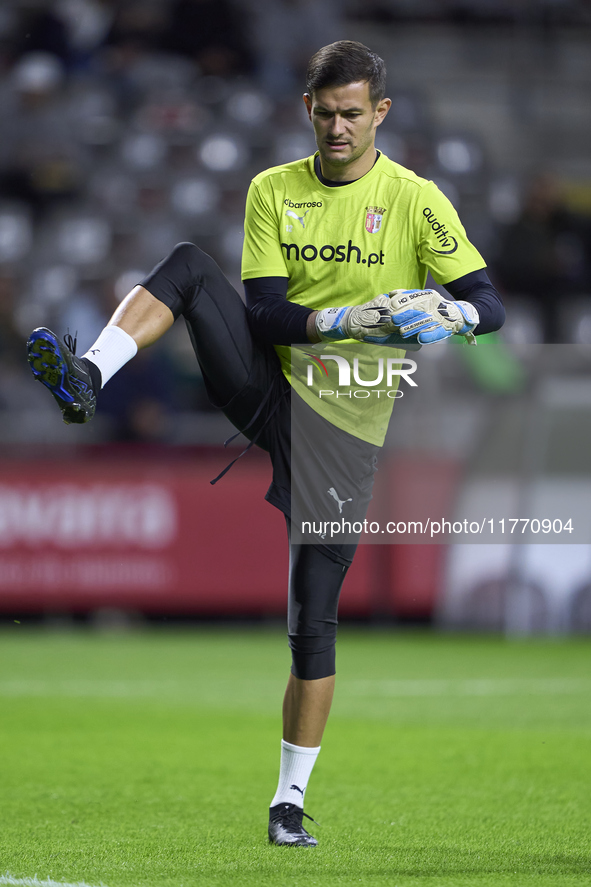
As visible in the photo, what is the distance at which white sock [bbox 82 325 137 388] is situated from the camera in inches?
141

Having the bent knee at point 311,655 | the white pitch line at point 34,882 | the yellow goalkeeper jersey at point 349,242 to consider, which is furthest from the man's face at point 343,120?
the white pitch line at point 34,882

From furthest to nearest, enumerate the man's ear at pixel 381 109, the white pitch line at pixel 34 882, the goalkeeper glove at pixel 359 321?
the man's ear at pixel 381 109
the goalkeeper glove at pixel 359 321
the white pitch line at pixel 34 882

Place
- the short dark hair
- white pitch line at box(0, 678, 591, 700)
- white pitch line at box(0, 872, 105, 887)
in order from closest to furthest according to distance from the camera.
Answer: white pitch line at box(0, 872, 105, 887), the short dark hair, white pitch line at box(0, 678, 591, 700)

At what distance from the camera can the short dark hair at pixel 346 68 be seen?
143 inches

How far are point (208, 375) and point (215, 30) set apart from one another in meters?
10.6

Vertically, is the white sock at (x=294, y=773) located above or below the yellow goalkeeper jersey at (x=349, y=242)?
below

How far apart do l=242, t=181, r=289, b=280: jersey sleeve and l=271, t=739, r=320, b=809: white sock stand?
1.49 meters

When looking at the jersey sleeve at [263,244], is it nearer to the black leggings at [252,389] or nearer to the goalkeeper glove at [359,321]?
the black leggings at [252,389]

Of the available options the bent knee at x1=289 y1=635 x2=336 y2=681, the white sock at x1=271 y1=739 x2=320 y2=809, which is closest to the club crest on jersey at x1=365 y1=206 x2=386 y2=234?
the bent knee at x1=289 y1=635 x2=336 y2=681

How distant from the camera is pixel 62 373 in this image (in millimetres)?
3367

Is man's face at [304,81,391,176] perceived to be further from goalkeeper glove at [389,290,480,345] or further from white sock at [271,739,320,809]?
white sock at [271,739,320,809]

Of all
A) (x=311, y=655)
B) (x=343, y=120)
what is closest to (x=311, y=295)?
(x=343, y=120)

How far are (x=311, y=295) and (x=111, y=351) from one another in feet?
2.31

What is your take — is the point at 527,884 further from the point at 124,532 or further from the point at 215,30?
the point at 215,30
